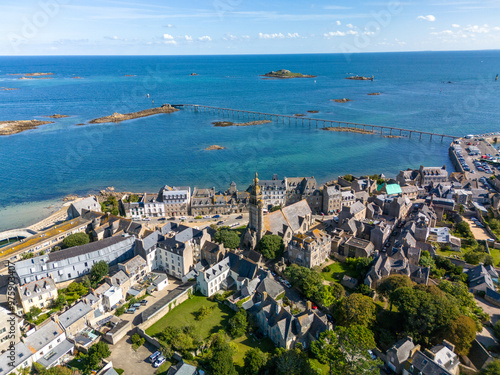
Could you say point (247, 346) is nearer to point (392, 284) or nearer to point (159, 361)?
point (159, 361)

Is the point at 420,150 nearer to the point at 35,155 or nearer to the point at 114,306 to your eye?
the point at 114,306

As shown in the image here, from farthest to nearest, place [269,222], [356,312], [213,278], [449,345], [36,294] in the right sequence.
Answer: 1. [269,222]
2. [213,278]
3. [36,294]
4. [356,312]
5. [449,345]

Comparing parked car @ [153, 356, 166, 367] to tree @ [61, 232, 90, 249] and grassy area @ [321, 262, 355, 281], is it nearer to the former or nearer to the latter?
grassy area @ [321, 262, 355, 281]

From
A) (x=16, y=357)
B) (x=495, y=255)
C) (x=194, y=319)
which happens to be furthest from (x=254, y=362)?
(x=495, y=255)

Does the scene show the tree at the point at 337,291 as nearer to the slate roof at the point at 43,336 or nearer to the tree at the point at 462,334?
the tree at the point at 462,334

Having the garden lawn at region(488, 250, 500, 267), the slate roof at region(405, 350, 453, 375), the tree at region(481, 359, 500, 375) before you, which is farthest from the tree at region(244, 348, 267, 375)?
the garden lawn at region(488, 250, 500, 267)
